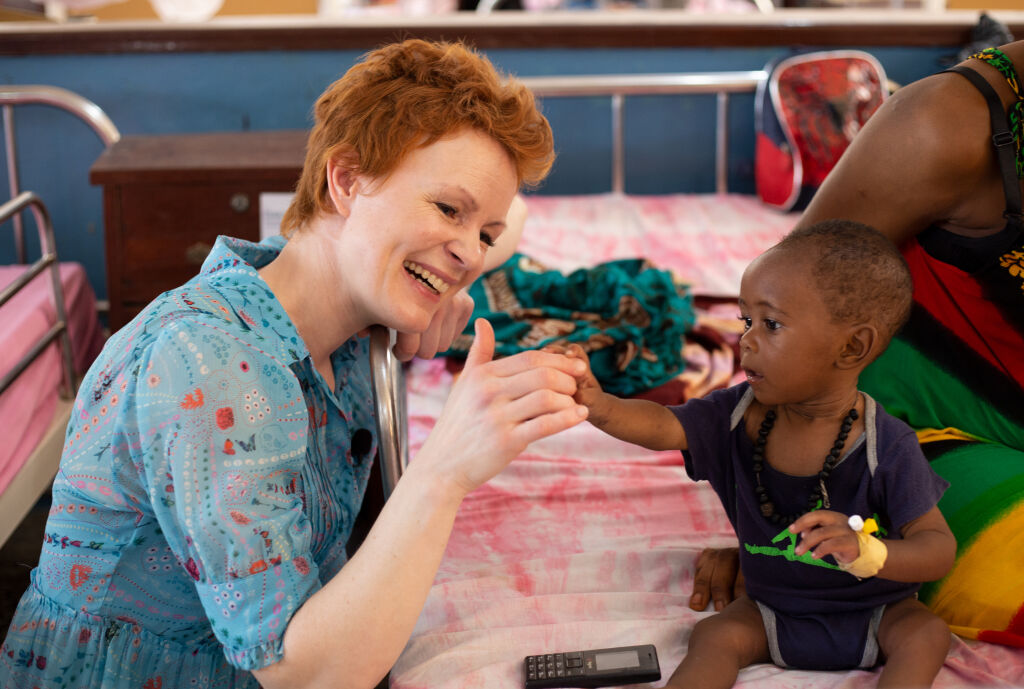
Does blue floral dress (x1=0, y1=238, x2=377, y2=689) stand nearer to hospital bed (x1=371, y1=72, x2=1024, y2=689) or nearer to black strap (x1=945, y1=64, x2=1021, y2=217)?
hospital bed (x1=371, y1=72, x2=1024, y2=689)

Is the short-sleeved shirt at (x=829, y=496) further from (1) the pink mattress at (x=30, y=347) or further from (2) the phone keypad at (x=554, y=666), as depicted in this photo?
(1) the pink mattress at (x=30, y=347)

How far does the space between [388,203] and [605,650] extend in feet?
1.91

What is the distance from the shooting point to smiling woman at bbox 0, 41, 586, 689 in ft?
3.22

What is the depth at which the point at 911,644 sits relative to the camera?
1.18m

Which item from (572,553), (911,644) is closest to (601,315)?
(572,553)

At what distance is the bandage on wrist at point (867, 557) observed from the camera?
1.05 m

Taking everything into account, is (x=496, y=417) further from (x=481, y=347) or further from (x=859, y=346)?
(x=859, y=346)

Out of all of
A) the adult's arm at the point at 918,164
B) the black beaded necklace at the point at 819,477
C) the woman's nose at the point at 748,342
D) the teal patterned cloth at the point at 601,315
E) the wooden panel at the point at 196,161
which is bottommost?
the teal patterned cloth at the point at 601,315

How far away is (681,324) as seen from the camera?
7.25ft

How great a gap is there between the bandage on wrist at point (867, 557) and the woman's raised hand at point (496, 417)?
0.32 m

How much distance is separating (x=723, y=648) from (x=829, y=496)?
226 millimetres

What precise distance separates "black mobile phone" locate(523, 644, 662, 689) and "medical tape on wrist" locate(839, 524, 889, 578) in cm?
27

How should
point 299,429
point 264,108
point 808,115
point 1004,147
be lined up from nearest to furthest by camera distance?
point 299,429, point 1004,147, point 808,115, point 264,108

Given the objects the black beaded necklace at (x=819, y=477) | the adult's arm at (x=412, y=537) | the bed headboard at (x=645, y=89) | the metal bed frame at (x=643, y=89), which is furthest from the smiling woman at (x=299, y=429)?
the bed headboard at (x=645, y=89)
